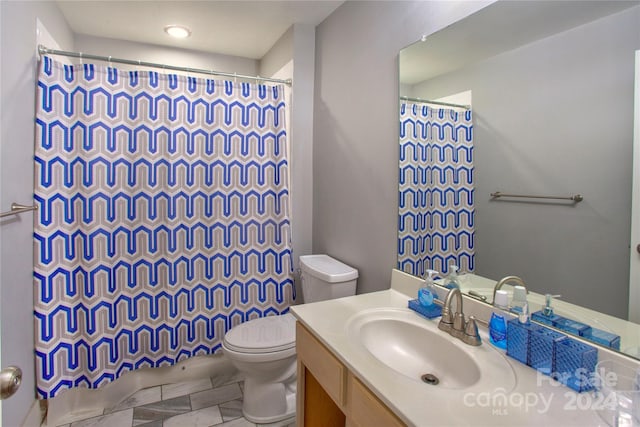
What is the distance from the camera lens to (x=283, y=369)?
182cm

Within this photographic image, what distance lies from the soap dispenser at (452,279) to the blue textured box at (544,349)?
406 millimetres

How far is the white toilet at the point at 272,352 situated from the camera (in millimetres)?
1723

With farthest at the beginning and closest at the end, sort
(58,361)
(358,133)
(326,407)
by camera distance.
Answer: (358,133), (58,361), (326,407)

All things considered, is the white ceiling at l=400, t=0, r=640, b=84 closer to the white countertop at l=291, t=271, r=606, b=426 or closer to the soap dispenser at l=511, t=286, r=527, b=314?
the soap dispenser at l=511, t=286, r=527, b=314

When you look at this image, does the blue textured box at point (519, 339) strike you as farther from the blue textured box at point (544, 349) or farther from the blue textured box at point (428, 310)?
the blue textured box at point (428, 310)

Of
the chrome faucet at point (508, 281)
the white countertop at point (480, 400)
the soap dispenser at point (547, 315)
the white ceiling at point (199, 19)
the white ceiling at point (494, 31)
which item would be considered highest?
the white ceiling at point (199, 19)

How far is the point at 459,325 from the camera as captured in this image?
3.70 feet

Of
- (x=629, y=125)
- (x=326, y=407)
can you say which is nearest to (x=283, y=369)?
(x=326, y=407)

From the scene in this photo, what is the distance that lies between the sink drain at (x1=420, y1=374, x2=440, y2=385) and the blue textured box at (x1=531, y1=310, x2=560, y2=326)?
0.36 metres

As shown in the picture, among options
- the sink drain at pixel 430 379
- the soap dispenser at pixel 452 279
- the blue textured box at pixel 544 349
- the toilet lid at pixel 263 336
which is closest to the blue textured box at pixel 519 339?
the blue textured box at pixel 544 349

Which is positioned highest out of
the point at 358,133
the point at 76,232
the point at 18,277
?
the point at 358,133

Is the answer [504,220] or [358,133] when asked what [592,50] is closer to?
[504,220]

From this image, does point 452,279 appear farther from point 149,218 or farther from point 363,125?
point 149,218

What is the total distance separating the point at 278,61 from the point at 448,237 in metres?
1.89
